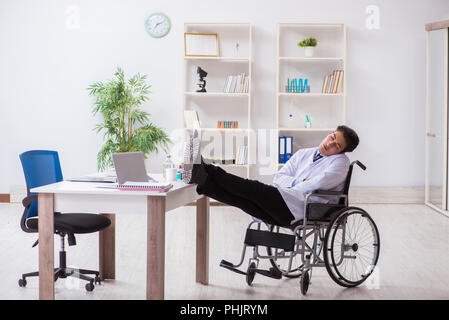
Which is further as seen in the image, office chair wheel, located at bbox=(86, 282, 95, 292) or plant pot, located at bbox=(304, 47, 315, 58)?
plant pot, located at bbox=(304, 47, 315, 58)

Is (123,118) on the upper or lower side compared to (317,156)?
upper

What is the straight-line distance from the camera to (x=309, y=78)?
6.97 meters

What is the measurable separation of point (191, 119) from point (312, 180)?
3336 mm

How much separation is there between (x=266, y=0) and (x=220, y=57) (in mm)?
884

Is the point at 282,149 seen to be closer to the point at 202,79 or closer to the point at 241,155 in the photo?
the point at 241,155

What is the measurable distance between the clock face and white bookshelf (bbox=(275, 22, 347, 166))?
1359 mm

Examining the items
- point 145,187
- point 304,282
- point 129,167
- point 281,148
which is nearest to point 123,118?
point 281,148

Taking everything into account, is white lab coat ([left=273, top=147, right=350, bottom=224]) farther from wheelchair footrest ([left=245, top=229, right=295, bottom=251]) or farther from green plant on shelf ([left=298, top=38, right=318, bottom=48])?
green plant on shelf ([left=298, top=38, right=318, bottom=48])

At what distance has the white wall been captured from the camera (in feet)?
22.6

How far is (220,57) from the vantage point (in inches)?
269

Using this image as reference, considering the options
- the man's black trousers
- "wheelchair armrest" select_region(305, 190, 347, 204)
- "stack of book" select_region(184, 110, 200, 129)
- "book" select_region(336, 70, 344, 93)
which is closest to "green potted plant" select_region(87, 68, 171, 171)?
"stack of book" select_region(184, 110, 200, 129)

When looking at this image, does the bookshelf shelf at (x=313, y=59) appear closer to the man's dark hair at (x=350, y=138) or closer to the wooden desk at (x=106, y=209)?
the man's dark hair at (x=350, y=138)

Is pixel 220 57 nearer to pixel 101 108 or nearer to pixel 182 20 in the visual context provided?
pixel 182 20
